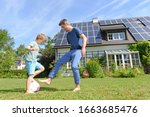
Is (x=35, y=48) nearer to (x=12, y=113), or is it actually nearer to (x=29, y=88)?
(x=29, y=88)

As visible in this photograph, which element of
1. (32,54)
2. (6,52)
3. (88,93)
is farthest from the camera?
(6,52)

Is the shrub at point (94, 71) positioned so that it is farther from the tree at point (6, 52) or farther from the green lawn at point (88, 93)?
the tree at point (6, 52)

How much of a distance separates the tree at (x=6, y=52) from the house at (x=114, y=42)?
1240 centimetres

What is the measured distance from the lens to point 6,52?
42.2 meters

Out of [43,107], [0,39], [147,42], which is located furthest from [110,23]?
[43,107]

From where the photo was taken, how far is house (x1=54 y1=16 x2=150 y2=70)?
24297 millimetres

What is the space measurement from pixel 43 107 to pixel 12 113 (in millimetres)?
464

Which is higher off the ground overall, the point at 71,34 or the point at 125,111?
the point at 71,34

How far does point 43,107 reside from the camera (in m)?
3.59

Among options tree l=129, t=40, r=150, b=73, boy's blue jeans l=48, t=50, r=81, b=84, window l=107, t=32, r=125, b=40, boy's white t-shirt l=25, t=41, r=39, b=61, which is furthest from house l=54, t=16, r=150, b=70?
boy's white t-shirt l=25, t=41, r=39, b=61

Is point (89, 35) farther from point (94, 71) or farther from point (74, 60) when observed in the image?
point (74, 60)

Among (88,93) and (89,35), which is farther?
(89,35)

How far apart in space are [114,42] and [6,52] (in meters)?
23.1

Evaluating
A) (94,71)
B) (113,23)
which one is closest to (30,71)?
(94,71)
